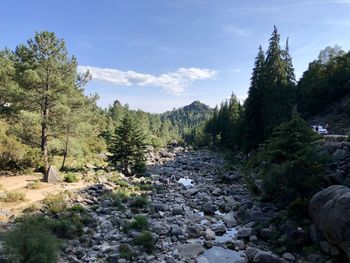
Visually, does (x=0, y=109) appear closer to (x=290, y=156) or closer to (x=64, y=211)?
(x=64, y=211)

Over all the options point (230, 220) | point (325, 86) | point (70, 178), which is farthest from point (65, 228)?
point (325, 86)

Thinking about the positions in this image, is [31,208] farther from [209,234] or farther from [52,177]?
[209,234]

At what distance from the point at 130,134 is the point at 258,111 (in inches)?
674

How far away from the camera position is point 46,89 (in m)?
23.7

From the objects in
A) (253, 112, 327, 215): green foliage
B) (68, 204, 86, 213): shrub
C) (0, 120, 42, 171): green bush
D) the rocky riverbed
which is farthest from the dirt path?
(253, 112, 327, 215): green foliage

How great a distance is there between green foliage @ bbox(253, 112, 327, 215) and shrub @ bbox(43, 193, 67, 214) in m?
11.4

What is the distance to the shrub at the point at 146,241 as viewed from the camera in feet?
41.8

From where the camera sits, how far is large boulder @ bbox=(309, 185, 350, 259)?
33.2 ft

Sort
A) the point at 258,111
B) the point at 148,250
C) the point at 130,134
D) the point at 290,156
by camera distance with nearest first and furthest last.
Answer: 1. the point at 148,250
2. the point at 290,156
3. the point at 130,134
4. the point at 258,111

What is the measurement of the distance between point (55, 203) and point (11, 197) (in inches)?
107

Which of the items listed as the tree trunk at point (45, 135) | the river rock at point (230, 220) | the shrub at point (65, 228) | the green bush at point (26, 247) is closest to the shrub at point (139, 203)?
the river rock at point (230, 220)

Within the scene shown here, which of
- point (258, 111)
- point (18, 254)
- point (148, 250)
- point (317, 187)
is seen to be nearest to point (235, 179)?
point (258, 111)

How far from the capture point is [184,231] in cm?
1532

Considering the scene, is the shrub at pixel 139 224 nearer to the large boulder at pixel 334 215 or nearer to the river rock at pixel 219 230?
the river rock at pixel 219 230
